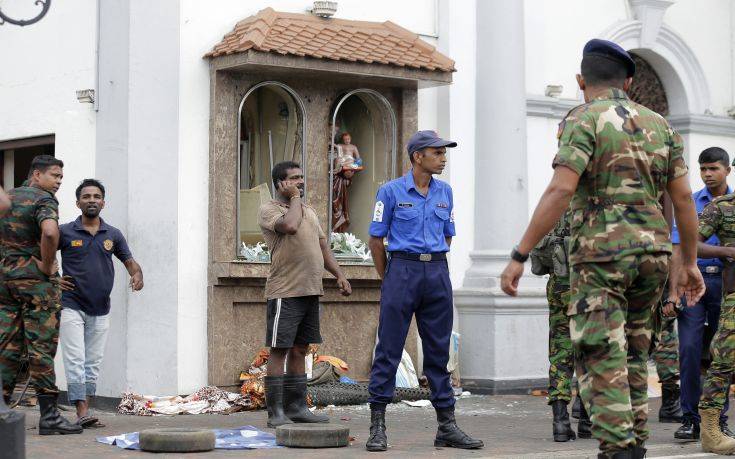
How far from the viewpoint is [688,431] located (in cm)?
914

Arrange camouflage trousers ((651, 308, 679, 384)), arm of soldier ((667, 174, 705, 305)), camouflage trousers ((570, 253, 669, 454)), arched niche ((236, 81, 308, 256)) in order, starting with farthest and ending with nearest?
arched niche ((236, 81, 308, 256))
camouflage trousers ((651, 308, 679, 384))
arm of soldier ((667, 174, 705, 305))
camouflage trousers ((570, 253, 669, 454))

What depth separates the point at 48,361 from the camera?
9195 millimetres

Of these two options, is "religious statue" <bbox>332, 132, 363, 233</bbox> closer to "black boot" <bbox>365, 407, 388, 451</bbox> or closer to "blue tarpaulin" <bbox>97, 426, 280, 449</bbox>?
"blue tarpaulin" <bbox>97, 426, 280, 449</bbox>

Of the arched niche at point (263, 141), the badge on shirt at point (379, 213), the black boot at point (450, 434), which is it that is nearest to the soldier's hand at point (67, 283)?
the arched niche at point (263, 141)

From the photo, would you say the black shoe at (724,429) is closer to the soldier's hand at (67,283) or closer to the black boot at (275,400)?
the black boot at (275,400)

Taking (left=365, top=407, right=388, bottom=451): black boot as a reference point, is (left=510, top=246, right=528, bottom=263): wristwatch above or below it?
above

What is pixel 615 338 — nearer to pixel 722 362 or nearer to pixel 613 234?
pixel 613 234

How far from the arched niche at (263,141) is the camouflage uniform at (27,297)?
10.1 feet

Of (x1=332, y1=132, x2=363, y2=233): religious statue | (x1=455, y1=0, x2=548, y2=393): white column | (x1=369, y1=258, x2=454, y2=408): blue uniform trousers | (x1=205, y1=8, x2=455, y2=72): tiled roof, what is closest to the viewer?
(x1=369, y1=258, x2=454, y2=408): blue uniform trousers

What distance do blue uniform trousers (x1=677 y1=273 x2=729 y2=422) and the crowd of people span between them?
4422 millimetres

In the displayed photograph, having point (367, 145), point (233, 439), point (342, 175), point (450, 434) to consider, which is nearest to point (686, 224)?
point (450, 434)

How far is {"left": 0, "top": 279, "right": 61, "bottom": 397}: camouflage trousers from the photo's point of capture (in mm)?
9180

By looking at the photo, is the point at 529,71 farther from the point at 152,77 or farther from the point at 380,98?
the point at 152,77

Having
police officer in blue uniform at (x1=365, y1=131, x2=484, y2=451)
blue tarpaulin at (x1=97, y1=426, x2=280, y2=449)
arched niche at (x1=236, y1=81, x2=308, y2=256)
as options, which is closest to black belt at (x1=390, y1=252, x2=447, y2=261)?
police officer in blue uniform at (x1=365, y1=131, x2=484, y2=451)
